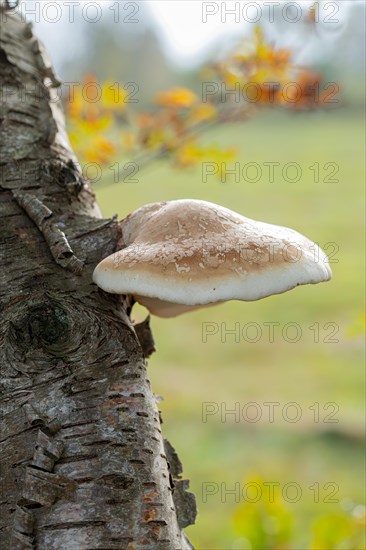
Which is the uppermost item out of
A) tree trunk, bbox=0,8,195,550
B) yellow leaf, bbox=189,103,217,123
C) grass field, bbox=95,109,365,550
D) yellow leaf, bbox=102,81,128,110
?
yellow leaf, bbox=102,81,128,110

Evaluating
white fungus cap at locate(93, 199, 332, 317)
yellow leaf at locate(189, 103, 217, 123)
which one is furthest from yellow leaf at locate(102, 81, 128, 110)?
white fungus cap at locate(93, 199, 332, 317)

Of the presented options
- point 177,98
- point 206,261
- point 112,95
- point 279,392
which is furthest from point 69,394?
point 279,392

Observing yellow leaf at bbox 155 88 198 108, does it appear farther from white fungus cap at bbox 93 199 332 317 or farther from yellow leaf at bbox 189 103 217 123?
white fungus cap at bbox 93 199 332 317

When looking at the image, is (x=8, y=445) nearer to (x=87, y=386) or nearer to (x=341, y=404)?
(x=87, y=386)

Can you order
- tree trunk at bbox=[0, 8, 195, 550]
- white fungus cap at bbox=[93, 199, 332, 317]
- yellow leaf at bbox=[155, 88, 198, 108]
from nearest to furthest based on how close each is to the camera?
tree trunk at bbox=[0, 8, 195, 550], white fungus cap at bbox=[93, 199, 332, 317], yellow leaf at bbox=[155, 88, 198, 108]

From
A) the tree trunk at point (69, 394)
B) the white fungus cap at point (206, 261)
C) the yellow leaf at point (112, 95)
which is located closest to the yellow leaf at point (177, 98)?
the yellow leaf at point (112, 95)

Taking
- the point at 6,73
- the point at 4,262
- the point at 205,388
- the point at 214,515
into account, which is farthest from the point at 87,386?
the point at 205,388

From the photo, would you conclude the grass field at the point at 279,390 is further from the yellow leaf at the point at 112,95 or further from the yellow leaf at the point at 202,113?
the yellow leaf at the point at 112,95
